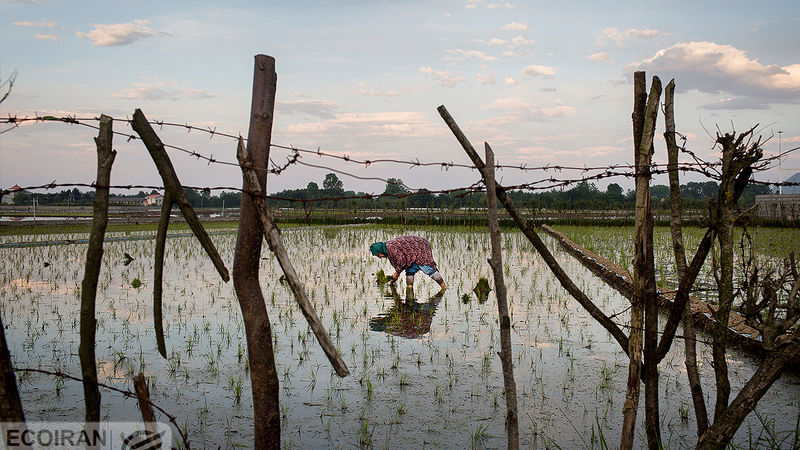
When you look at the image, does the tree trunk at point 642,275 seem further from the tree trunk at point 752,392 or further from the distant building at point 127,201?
the distant building at point 127,201

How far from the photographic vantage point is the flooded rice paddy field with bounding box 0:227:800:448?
402 cm

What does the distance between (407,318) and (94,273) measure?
16.8 feet

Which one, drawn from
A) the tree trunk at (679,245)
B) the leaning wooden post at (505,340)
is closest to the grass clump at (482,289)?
the tree trunk at (679,245)

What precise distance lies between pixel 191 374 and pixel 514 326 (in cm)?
378

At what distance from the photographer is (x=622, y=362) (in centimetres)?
565

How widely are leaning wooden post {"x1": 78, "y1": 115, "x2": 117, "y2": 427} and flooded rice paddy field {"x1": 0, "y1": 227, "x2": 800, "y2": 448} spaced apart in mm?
1288

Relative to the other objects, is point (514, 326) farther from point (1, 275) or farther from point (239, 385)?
point (1, 275)

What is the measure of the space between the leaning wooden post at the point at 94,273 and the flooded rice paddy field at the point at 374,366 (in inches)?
50.7

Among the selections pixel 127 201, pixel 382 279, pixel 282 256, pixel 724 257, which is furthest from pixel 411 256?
pixel 127 201

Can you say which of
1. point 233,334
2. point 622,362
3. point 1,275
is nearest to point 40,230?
point 1,275

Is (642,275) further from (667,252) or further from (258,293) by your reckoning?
(667,252)

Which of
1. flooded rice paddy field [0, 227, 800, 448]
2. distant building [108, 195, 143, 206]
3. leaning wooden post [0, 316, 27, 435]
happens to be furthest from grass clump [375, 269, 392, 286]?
distant building [108, 195, 143, 206]

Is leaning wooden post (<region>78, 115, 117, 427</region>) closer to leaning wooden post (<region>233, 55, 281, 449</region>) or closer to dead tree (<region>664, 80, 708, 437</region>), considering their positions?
leaning wooden post (<region>233, 55, 281, 449</region>)

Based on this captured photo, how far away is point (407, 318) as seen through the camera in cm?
752
